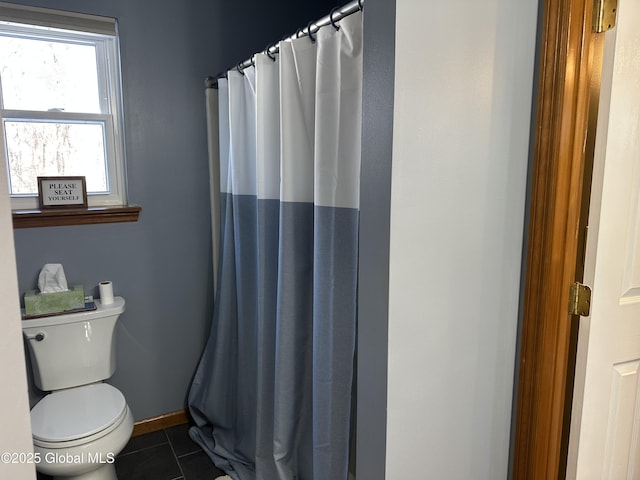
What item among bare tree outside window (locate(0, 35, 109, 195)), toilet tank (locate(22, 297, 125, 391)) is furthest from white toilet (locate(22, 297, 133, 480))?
bare tree outside window (locate(0, 35, 109, 195))

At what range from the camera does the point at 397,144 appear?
111cm

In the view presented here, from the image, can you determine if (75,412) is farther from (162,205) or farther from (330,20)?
(330,20)

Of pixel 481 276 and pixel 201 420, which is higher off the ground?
pixel 481 276

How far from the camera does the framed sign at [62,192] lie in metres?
2.05

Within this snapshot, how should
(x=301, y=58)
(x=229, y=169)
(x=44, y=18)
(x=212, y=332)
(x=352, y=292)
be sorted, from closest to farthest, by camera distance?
(x=352, y=292)
(x=301, y=58)
(x=44, y=18)
(x=229, y=169)
(x=212, y=332)

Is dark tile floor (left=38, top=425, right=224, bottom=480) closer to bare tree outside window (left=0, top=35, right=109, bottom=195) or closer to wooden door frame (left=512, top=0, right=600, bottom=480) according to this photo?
bare tree outside window (left=0, top=35, right=109, bottom=195)

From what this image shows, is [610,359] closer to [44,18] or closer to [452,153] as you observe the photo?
[452,153]

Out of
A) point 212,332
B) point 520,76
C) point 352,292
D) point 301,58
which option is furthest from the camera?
point 212,332

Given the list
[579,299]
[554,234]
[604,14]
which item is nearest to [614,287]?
[579,299]

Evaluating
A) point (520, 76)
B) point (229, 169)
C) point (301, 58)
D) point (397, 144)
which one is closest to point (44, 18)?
point (229, 169)

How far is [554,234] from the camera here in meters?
1.25

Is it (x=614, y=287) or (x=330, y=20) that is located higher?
(x=330, y=20)

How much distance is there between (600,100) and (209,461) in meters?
2.16

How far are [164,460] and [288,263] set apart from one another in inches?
50.8
